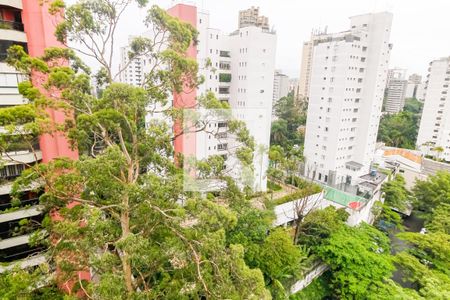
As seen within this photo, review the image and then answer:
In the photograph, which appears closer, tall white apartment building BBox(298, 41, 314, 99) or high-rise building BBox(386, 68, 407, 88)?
tall white apartment building BBox(298, 41, 314, 99)

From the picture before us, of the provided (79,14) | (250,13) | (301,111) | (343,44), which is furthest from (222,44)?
(250,13)

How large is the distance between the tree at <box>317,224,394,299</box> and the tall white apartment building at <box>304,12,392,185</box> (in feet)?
26.5

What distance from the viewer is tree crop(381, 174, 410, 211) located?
15461 millimetres

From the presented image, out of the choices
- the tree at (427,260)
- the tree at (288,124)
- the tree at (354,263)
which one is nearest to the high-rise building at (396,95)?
the tree at (288,124)

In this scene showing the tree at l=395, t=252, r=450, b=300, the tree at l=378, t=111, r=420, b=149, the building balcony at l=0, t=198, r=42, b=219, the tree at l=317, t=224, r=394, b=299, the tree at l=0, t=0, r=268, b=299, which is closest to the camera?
the tree at l=0, t=0, r=268, b=299

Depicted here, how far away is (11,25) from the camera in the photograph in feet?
18.7

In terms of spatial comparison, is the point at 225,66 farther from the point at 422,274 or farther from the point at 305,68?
the point at 305,68

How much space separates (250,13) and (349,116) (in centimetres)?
2288

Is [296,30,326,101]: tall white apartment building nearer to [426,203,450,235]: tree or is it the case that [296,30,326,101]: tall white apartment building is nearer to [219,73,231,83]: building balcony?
[219,73,231,83]: building balcony

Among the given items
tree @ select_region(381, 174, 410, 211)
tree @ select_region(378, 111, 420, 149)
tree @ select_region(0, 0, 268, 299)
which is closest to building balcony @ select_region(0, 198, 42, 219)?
tree @ select_region(0, 0, 268, 299)

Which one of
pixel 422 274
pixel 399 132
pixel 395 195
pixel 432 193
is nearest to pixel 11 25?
pixel 422 274

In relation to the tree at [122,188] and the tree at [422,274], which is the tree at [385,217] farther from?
the tree at [122,188]

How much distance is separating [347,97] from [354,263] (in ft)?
37.2

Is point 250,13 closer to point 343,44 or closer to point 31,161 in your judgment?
point 343,44
